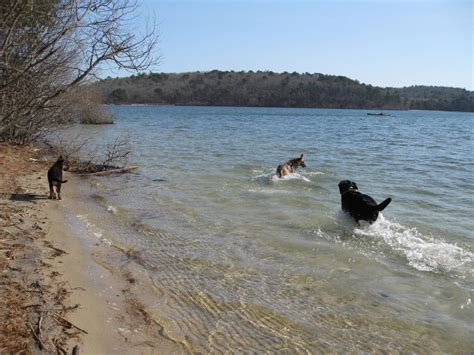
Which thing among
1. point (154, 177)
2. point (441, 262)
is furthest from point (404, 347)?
point (154, 177)

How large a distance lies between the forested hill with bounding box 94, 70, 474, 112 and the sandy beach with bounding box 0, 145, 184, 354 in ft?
414

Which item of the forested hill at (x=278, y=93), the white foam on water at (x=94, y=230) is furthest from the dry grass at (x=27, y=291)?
the forested hill at (x=278, y=93)

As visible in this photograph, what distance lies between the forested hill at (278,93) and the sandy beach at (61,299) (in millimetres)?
126146

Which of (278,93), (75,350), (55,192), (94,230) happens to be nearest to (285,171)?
(55,192)

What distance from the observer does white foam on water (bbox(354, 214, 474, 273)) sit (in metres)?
6.79

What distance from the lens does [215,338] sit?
441 centimetres

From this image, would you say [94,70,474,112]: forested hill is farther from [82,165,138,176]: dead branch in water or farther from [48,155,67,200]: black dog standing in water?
[48,155,67,200]: black dog standing in water

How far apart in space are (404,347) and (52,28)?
7.57 metres

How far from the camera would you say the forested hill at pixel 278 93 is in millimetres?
136800

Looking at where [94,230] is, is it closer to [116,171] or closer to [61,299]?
[61,299]

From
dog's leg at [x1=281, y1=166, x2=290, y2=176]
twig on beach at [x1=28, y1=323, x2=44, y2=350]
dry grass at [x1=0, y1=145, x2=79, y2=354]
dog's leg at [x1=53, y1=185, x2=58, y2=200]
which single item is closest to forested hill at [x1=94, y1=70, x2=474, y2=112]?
dog's leg at [x1=281, y1=166, x2=290, y2=176]

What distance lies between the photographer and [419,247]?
754cm

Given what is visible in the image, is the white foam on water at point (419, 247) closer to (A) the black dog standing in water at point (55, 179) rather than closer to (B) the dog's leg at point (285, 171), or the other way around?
(B) the dog's leg at point (285, 171)

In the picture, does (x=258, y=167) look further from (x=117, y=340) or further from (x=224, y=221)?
(x=117, y=340)
